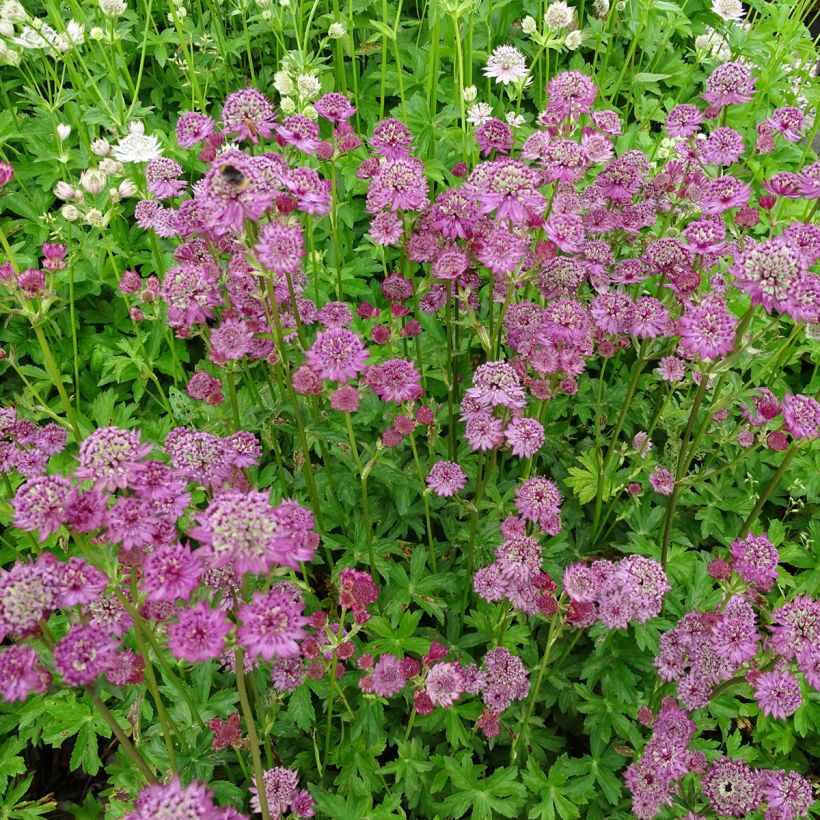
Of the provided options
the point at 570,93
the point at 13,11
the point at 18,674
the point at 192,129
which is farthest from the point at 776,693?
the point at 13,11

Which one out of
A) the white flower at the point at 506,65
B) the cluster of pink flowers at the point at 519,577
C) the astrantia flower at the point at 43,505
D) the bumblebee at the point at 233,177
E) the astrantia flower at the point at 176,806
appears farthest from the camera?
the white flower at the point at 506,65

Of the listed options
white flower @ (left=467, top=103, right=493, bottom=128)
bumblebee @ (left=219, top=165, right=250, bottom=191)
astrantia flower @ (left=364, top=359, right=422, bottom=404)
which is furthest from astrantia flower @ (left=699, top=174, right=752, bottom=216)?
bumblebee @ (left=219, top=165, right=250, bottom=191)

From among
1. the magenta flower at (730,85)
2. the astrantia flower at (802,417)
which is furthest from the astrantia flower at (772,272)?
the magenta flower at (730,85)

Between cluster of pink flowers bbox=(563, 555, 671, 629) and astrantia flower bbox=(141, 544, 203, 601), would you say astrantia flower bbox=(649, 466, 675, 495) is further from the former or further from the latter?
astrantia flower bbox=(141, 544, 203, 601)

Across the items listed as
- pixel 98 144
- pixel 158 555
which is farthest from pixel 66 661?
pixel 98 144

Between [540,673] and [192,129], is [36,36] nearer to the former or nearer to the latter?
[192,129]

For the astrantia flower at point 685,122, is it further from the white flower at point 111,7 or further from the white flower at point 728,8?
the white flower at point 111,7
